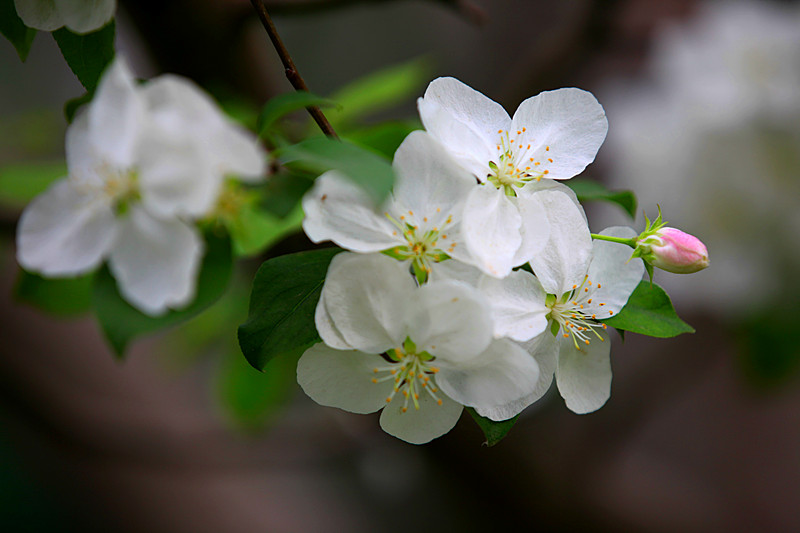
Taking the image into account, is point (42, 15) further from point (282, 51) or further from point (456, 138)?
point (456, 138)

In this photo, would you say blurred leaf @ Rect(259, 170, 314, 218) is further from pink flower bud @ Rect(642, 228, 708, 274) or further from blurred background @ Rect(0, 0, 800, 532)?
pink flower bud @ Rect(642, 228, 708, 274)

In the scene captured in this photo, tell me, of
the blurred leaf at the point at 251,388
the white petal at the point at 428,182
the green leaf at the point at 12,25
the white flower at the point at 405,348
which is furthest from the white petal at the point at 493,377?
the blurred leaf at the point at 251,388

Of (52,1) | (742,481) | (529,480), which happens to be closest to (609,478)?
(529,480)

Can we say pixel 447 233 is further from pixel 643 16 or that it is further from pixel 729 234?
pixel 643 16

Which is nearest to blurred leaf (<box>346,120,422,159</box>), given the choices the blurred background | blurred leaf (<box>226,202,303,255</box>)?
the blurred background

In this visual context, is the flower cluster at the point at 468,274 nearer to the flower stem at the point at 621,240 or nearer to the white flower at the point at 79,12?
the flower stem at the point at 621,240
